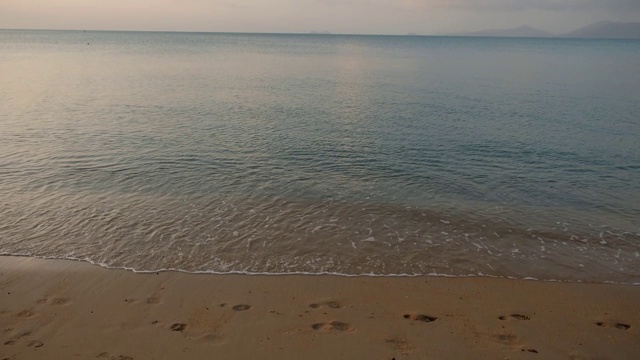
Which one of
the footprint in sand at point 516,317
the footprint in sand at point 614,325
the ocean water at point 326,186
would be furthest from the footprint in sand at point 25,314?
the footprint in sand at point 614,325

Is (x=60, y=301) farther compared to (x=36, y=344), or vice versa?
(x=60, y=301)

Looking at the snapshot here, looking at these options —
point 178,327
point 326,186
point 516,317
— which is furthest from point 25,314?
point 326,186

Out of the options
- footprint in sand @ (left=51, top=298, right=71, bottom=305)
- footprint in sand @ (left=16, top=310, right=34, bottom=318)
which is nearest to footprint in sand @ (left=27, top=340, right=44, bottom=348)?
footprint in sand @ (left=16, top=310, right=34, bottom=318)

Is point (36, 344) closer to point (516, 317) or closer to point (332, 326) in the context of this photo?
point (332, 326)

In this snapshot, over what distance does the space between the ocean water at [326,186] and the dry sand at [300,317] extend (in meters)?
0.73

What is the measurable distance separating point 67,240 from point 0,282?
2.26m

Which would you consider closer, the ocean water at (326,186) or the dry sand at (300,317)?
the dry sand at (300,317)

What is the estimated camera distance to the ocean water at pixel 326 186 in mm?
11367

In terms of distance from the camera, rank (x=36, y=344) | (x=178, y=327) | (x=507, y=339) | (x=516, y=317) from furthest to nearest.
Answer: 1. (x=516, y=317)
2. (x=178, y=327)
3. (x=507, y=339)
4. (x=36, y=344)

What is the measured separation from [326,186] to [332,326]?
8540mm

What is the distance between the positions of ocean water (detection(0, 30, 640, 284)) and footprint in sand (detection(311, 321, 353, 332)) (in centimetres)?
232

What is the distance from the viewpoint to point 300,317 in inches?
332

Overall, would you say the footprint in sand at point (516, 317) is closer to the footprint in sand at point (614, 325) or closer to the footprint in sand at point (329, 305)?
the footprint in sand at point (614, 325)

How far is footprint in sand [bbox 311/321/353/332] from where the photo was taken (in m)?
8.03
